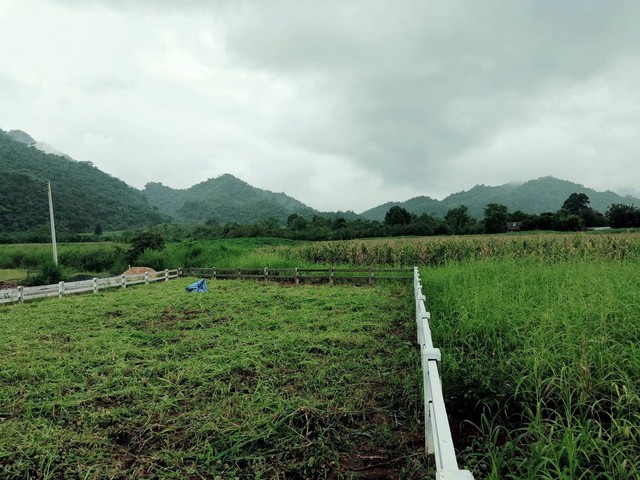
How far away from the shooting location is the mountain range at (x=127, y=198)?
196 ft

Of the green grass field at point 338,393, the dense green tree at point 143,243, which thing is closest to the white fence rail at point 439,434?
the green grass field at point 338,393

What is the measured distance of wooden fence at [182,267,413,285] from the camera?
49.6 feet

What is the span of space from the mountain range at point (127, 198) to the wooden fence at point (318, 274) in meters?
57.1

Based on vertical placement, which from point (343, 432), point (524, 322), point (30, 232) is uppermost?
point (30, 232)

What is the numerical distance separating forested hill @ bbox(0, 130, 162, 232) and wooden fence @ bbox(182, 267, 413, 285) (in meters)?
56.4

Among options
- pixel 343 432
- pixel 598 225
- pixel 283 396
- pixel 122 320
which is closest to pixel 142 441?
pixel 283 396

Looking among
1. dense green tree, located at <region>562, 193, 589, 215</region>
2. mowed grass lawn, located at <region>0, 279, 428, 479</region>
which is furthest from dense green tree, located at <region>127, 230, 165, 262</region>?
dense green tree, located at <region>562, 193, 589, 215</region>

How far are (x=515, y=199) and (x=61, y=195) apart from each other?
558 feet

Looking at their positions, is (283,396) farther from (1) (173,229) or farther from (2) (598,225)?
(2) (598,225)

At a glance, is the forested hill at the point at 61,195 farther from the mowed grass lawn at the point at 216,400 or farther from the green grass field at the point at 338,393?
the green grass field at the point at 338,393

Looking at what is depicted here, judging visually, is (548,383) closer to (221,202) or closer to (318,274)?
(318,274)

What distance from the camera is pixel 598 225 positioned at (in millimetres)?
62344

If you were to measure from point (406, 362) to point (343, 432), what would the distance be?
73.9 inches

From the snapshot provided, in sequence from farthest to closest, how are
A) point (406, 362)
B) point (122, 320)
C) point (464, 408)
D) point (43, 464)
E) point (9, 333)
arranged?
point (122, 320)
point (9, 333)
point (406, 362)
point (464, 408)
point (43, 464)
